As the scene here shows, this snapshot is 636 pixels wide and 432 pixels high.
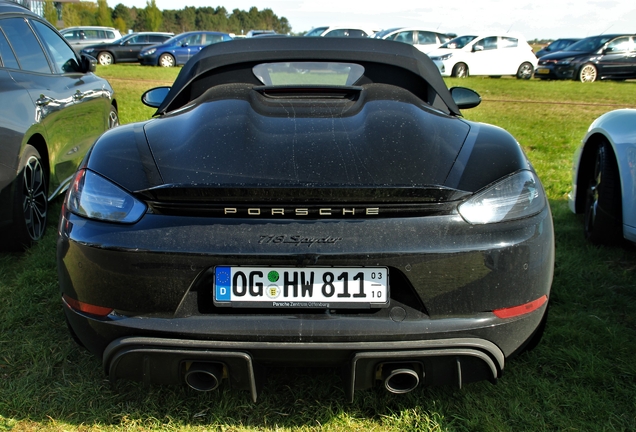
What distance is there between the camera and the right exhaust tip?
2004mm

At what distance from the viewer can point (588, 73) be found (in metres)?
20.8

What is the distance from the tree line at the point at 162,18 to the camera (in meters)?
63.3

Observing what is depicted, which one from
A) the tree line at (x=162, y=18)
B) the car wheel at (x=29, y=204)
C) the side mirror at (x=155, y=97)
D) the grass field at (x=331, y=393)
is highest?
the side mirror at (x=155, y=97)

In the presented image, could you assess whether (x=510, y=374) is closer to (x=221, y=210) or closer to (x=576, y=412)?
(x=576, y=412)

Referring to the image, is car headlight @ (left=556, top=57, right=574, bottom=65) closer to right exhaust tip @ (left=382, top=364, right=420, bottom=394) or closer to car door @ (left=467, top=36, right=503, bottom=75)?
car door @ (left=467, top=36, right=503, bottom=75)

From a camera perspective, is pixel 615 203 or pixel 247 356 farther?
pixel 615 203

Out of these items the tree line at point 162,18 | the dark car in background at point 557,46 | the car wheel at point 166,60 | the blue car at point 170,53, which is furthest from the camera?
the tree line at point 162,18

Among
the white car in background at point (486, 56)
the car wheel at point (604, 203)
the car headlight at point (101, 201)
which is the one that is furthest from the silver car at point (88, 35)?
the car headlight at point (101, 201)

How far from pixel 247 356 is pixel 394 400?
0.75m

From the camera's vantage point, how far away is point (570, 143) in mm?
8070

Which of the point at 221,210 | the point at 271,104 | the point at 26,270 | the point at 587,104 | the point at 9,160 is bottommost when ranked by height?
the point at 587,104

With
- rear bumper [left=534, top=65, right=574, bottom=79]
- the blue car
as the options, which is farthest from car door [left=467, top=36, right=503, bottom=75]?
the blue car

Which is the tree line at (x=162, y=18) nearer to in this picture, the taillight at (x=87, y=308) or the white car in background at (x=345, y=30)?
the white car in background at (x=345, y=30)

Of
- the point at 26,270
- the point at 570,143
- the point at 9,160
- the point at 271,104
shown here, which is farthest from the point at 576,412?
the point at 570,143
